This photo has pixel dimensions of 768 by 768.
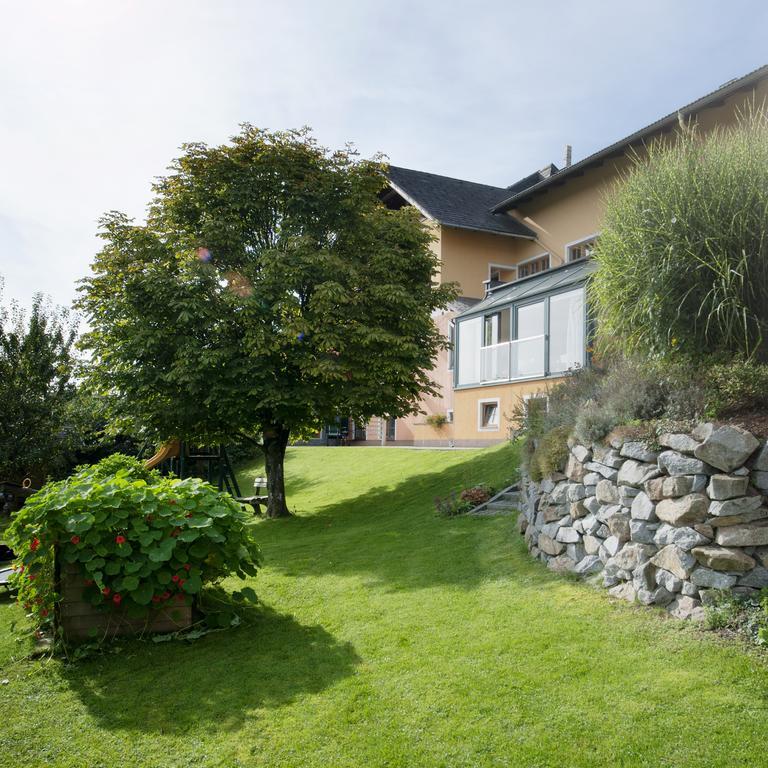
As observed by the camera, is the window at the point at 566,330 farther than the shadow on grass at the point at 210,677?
Yes

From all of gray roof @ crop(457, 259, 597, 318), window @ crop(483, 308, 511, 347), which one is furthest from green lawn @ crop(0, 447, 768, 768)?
window @ crop(483, 308, 511, 347)

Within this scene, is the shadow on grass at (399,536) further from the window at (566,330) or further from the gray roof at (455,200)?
the gray roof at (455,200)

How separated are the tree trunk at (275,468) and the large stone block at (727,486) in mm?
10413

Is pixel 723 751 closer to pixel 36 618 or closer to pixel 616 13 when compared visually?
pixel 36 618

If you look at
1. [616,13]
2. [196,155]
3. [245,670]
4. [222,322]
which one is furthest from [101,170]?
[616,13]

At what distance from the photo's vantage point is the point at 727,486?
4820 millimetres

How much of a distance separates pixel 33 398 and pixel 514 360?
13513mm

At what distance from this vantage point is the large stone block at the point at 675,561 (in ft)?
16.2

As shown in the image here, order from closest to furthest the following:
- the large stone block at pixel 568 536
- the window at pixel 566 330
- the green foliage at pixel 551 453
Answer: the large stone block at pixel 568 536 < the green foliage at pixel 551 453 < the window at pixel 566 330

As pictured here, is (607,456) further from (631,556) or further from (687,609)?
(687,609)

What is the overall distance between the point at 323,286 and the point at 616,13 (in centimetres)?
624

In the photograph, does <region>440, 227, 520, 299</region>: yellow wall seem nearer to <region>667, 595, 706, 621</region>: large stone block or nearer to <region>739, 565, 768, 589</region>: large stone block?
<region>667, 595, 706, 621</region>: large stone block

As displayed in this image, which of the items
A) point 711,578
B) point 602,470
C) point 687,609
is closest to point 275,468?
point 602,470

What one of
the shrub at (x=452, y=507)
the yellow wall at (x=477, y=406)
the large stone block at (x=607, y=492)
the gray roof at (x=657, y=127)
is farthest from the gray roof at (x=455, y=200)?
the large stone block at (x=607, y=492)
